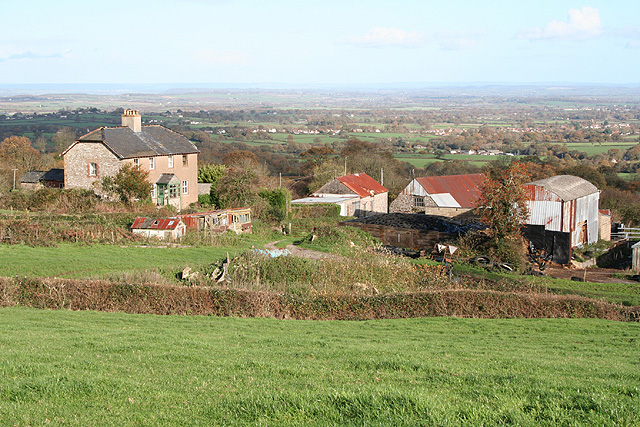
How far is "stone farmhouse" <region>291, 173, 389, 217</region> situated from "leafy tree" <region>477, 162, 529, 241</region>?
59.5 ft

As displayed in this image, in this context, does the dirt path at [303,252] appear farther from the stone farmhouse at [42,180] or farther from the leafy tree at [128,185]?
the stone farmhouse at [42,180]

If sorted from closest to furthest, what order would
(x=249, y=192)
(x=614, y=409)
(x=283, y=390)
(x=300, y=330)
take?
(x=614, y=409), (x=283, y=390), (x=300, y=330), (x=249, y=192)

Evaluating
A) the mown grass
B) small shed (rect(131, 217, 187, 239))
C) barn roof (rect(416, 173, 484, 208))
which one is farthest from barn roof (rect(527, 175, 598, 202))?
the mown grass

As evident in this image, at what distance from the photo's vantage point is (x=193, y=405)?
7.12 meters

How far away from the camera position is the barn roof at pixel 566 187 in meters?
34.3

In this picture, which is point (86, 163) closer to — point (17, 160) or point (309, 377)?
point (17, 160)

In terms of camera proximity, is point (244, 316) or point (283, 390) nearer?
point (283, 390)

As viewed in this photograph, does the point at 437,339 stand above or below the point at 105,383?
below

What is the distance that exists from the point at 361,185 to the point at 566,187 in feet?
70.9

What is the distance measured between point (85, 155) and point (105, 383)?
37804 mm

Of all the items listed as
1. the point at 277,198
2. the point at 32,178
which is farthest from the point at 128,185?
the point at 32,178

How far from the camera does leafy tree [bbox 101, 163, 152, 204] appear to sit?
38875mm

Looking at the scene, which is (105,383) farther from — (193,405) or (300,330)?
(300,330)

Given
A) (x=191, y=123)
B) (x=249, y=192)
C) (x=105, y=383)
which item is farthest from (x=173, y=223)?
(x=191, y=123)
